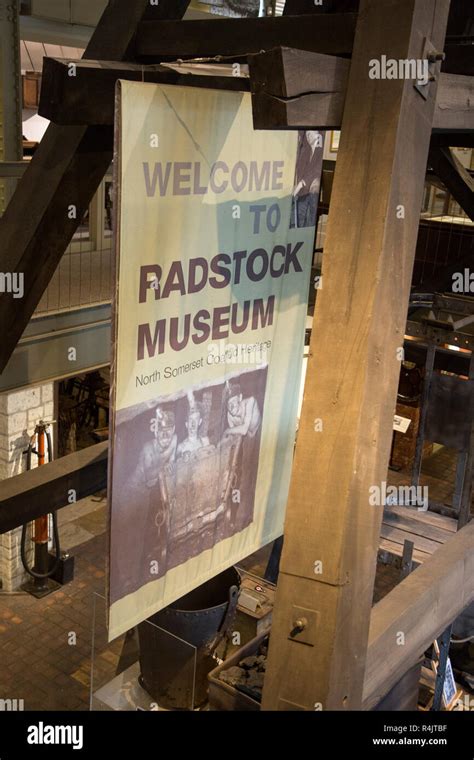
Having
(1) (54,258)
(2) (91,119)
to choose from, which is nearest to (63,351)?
(1) (54,258)

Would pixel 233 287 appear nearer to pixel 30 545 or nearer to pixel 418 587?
pixel 418 587

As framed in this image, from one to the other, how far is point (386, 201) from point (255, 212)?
1177mm

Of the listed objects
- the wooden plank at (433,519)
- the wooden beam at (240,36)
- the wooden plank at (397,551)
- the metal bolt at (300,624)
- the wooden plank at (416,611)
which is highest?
the wooden beam at (240,36)

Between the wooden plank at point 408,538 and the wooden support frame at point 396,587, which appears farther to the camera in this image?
the wooden plank at point 408,538

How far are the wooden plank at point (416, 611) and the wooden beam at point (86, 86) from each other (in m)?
2.04

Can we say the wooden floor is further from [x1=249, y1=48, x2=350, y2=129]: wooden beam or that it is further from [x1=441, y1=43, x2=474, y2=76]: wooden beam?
[x1=249, y1=48, x2=350, y2=129]: wooden beam

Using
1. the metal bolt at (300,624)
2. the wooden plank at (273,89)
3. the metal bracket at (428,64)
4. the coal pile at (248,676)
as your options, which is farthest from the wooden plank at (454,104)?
the coal pile at (248,676)

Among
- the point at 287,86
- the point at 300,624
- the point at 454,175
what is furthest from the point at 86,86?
the point at 454,175

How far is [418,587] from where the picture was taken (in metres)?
3.31

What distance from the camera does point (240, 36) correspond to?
3521 mm

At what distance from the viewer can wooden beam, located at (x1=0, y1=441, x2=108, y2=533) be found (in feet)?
12.5

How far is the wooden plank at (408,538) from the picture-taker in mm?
6562

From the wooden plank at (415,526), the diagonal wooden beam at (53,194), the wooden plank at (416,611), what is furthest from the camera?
the wooden plank at (415,526)

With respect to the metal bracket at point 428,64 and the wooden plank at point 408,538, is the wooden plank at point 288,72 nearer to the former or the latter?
the metal bracket at point 428,64
